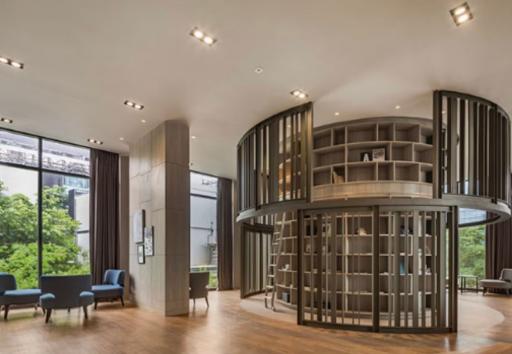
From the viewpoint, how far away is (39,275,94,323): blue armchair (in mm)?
7414

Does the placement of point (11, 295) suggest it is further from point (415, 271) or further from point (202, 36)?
point (415, 271)

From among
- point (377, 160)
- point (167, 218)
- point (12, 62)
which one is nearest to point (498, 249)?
point (377, 160)

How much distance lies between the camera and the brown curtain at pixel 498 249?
13.2 m

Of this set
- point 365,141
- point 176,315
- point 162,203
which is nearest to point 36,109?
point 162,203

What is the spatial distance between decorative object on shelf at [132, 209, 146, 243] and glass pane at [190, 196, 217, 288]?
4279mm

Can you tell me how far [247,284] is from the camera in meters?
11.8

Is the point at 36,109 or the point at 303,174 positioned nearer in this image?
the point at 303,174

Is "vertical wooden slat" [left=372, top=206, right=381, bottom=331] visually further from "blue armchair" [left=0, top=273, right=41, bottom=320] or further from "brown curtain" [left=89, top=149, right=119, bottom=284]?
"brown curtain" [left=89, top=149, right=119, bottom=284]

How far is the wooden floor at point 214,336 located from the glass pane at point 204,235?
5661mm

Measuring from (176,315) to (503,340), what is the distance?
5.65 m

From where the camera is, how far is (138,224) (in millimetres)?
9391

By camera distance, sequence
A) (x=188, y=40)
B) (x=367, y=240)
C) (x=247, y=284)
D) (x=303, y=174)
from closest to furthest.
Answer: (x=188, y=40) < (x=303, y=174) < (x=367, y=240) < (x=247, y=284)

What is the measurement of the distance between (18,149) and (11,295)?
3508mm

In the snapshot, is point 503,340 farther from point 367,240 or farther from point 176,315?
point 176,315
